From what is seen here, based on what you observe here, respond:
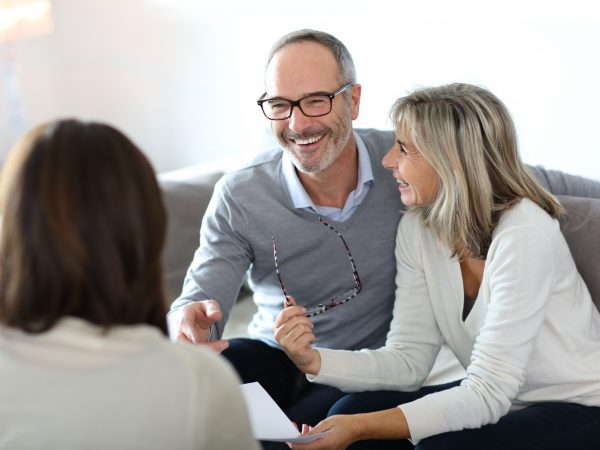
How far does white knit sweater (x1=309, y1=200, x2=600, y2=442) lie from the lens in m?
1.49

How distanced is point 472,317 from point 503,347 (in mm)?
145

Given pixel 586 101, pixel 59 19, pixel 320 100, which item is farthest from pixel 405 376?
pixel 59 19

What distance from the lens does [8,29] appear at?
3.69m

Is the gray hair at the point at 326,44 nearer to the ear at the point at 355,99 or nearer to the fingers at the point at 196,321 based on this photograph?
the ear at the point at 355,99

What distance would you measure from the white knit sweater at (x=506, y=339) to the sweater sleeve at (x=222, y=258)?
0.34 metres

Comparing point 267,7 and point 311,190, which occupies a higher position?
point 267,7

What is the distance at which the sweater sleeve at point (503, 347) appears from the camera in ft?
4.89

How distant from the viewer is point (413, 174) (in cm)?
166

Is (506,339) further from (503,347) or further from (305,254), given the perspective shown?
(305,254)

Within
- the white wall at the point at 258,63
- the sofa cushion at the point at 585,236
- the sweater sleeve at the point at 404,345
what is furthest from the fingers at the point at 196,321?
the white wall at the point at 258,63

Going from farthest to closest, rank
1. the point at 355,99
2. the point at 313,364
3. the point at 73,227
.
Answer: the point at 355,99
the point at 313,364
the point at 73,227

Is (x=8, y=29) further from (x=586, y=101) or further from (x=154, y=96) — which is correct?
(x=586, y=101)

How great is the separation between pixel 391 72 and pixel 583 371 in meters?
1.40

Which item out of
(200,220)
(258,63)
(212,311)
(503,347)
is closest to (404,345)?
(503,347)
